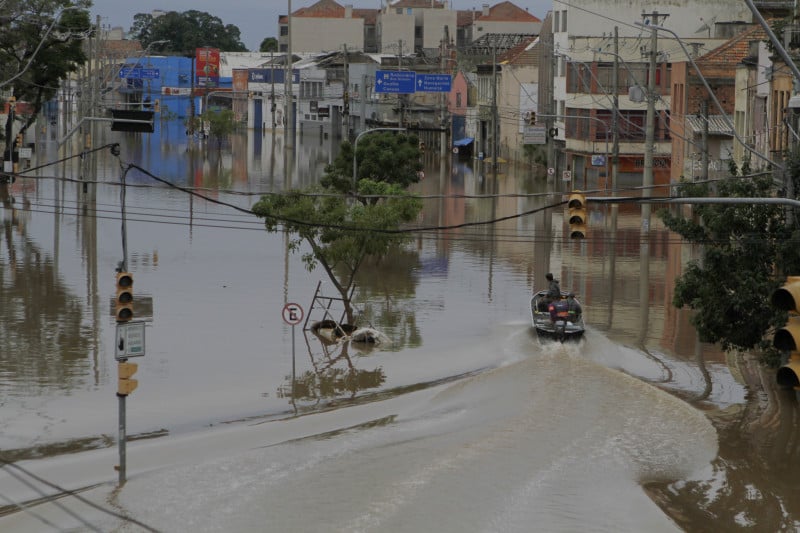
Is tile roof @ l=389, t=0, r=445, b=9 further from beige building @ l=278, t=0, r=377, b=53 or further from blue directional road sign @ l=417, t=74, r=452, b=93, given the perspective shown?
blue directional road sign @ l=417, t=74, r=452, b=93

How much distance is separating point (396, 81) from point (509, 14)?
71719 millimetres

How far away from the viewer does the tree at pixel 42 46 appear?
5847 cm

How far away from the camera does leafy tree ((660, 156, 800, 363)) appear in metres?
25.4

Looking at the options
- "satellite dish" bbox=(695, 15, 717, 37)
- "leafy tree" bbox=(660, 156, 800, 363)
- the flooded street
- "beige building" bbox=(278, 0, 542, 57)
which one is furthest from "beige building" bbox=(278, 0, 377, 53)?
"leafy tree" bbox=(660, 156, 800, 363)

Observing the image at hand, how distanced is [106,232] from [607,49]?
34815mm

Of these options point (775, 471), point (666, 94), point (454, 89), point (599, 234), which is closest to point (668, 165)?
point (666, 94)

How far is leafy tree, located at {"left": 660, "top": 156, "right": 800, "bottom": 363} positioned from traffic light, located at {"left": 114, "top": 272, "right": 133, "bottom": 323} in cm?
1137

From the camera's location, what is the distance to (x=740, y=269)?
2573 cm

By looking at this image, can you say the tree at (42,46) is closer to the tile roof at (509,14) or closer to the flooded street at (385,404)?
the flooded street at (385,404)

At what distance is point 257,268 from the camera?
42750 mm

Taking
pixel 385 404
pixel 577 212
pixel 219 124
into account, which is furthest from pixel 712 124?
pixel 219 124

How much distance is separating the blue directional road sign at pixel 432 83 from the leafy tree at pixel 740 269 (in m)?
67.7

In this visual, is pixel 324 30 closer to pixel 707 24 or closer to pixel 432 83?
pixel 432 83

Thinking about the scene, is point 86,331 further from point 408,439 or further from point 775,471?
point 775,471
